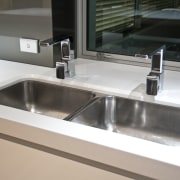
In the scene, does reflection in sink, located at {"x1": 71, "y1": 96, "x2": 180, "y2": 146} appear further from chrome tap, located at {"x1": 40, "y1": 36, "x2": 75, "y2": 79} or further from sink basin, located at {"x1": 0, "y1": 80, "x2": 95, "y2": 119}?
chrome tap, located at {"x1": 40, "y1": 36, "x2": 75, "y2": 79}

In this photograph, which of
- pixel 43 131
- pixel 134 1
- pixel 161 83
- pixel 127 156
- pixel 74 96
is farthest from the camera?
pixel 134 1

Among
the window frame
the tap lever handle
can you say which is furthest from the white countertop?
the window frame

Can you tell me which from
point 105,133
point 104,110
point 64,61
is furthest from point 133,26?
point 105,133

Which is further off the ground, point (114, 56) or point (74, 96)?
point (114, 56)

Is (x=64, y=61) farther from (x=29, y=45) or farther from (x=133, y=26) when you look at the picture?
(x=133, y=26)

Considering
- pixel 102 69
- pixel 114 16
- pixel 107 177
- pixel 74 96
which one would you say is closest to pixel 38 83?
pixel 74 96

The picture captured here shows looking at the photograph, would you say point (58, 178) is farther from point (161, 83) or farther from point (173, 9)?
point (173, 9)

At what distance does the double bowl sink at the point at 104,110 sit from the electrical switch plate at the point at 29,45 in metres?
0.20

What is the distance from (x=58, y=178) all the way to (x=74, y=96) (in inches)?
19.4

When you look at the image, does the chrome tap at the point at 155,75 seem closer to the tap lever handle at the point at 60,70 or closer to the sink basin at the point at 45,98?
the sink basin at the point at 45,98

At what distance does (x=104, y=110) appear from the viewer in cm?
138

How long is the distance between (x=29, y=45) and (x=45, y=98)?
1.04 feet

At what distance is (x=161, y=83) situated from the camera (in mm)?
1364

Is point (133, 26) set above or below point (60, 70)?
above
